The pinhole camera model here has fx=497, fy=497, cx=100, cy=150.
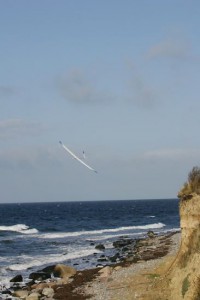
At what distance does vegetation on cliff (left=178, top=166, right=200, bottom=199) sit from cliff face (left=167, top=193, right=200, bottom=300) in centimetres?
21

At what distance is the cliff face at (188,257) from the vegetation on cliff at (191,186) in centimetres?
21

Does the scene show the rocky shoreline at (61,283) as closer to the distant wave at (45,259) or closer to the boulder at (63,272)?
the boulder at (63,272)

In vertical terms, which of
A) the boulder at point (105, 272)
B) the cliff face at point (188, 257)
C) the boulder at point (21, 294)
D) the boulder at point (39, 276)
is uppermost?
the cliff face at point (188, 257)

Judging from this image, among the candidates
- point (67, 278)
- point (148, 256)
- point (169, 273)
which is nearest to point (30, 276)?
point (67, 278)

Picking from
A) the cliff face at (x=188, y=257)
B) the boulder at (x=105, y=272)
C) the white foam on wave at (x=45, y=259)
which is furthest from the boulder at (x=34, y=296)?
the white foam on wave at (x=45, y=259)

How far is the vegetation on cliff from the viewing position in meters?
24.5

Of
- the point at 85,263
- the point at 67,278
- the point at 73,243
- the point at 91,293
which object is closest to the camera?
the point at 91,293

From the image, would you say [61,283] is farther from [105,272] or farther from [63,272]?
[63,272]

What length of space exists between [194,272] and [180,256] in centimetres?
201

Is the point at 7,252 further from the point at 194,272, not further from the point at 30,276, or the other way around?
the point at 194,272

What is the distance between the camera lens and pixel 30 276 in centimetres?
3950

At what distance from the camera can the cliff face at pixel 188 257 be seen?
75.2 feet

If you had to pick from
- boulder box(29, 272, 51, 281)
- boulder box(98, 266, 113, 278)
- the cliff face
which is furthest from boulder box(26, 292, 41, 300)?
the cliff face

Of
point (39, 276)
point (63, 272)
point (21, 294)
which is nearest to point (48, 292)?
point (21, 294)
